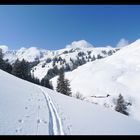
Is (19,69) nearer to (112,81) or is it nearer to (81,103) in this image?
(81,103)

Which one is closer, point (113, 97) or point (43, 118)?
point (43, 118)

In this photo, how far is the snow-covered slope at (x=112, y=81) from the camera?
88.8 metres

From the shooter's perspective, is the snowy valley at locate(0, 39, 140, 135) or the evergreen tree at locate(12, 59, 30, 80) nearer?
the snowy valley at locate(0, 39, 140, 135)

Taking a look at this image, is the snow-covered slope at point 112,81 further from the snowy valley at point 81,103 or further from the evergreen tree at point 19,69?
the evergreen tree at point 19,69

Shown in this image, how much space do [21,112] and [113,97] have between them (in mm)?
82996

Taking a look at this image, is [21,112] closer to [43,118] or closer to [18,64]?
[43,118]

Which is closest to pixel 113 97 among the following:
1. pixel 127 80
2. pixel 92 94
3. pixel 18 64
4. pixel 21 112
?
pixel 92 94

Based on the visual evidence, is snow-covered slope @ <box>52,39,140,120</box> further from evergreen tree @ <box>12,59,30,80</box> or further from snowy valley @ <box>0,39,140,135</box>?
evergreen tree @ <box>12,59,30,80</box>

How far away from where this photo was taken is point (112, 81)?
120 metres

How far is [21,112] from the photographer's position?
956 cm

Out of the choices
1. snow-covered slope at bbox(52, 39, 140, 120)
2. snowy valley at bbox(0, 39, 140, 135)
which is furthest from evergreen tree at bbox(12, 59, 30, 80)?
snow-covered slope at bbox(52, 39, 140, 120)

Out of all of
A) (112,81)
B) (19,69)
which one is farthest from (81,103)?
(112,81)

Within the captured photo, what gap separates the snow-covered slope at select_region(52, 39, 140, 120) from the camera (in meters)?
88.8
